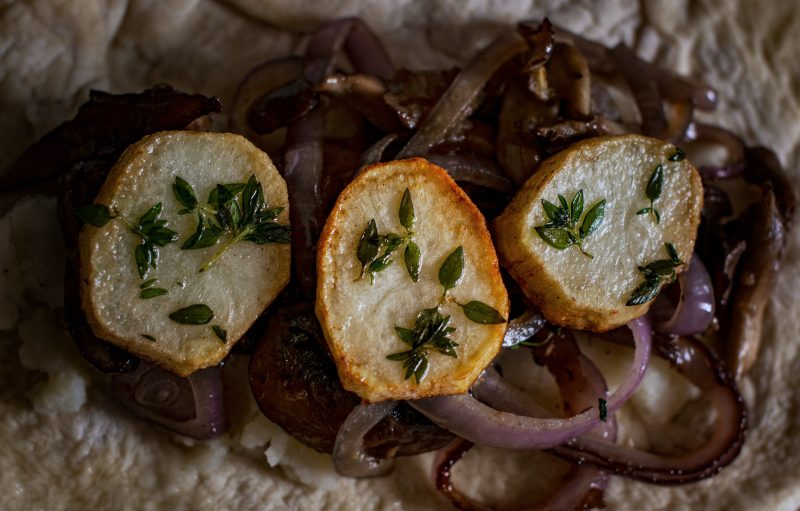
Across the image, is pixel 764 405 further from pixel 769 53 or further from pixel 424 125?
pixel 424 125

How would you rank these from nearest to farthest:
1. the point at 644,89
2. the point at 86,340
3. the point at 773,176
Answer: the point at 86,340 < the point at 644,89 < the point at 773,176

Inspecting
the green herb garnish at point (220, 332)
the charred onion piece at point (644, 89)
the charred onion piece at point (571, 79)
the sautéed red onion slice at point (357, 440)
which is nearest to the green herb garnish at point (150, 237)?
the green herb garnish at point (220, 332)

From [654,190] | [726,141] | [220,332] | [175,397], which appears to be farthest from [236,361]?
[726,141]

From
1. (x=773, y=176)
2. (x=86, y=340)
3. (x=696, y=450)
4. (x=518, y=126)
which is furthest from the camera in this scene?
(x=773, y=176)

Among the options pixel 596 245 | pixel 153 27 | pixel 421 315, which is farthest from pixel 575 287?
pixel 153 27

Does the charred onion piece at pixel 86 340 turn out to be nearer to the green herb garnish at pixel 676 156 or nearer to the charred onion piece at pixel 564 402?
the charred onion piece at pixel 564 402

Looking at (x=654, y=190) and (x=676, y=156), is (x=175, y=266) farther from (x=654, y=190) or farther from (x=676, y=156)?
(x=676, y=156)

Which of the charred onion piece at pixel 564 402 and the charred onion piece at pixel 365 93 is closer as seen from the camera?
the charred onion piece at pixel 564 402

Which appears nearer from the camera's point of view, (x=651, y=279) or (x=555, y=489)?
(x=651, y=279)

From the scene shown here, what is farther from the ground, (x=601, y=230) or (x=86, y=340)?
(x=601, y=230)
